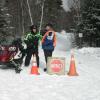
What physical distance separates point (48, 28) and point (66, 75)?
2.06 m

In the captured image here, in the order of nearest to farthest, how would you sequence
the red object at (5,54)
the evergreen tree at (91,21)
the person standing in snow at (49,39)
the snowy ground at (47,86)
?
the snowy ground at (47,86) < the red object at (5,54) < the person standing in snow at (49,39) < the evergreen tree at (91,21)

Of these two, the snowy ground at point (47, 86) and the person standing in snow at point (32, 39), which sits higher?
the person standing in snow at point (32, 39)

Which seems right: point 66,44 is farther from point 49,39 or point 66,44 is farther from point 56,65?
point 56,65

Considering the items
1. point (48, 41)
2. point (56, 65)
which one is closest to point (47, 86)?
point (56, 65)

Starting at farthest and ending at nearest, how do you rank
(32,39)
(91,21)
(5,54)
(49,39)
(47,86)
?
1. (91,21)
2. (32,39)
3. (49,39)
4. (5,54)
5. (47,86)

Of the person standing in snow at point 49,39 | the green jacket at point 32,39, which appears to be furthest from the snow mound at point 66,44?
the person standing in snow at point 49,39

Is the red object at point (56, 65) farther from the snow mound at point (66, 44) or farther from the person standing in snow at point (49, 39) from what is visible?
the snow mound at point (66, 44)

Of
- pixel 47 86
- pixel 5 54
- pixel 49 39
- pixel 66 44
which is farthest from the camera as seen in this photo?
pixel 66 44

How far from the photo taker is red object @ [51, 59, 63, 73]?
568 inches

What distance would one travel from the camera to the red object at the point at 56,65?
14.4 metres

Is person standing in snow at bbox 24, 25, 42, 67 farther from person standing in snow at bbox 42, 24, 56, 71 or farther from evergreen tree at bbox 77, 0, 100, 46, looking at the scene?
evergreen tree at bbox 77, 0, 100, 46

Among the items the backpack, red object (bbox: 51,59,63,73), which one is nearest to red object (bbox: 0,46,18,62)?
the backpack

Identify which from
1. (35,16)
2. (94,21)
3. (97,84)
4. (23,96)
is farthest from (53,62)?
(35,16)

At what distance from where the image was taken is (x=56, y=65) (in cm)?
1450
